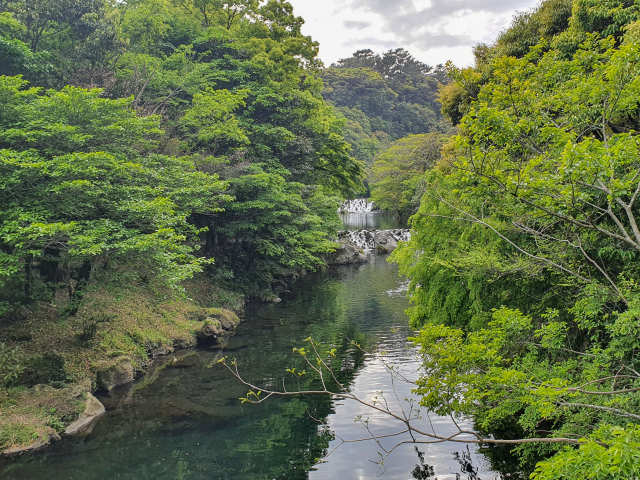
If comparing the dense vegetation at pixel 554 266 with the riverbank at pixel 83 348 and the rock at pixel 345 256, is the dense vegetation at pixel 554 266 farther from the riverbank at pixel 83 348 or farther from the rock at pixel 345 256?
the rock at pixel 345 256

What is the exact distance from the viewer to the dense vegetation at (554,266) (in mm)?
4668

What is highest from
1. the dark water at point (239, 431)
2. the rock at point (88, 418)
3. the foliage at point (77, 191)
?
the foliage at point (77, 191)

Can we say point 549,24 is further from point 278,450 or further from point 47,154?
point 47,154

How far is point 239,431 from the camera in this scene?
30.9ft

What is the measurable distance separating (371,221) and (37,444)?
51.0 meters

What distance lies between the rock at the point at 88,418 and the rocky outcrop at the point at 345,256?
2316 centimetres

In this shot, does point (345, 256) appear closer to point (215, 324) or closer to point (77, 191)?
point (215, 324)

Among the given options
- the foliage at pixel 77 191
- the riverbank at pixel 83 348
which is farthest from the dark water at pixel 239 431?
the foliage at pixel 77 191

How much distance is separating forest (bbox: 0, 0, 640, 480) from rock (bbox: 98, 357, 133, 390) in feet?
2.11

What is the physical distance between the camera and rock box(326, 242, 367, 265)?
33.2m

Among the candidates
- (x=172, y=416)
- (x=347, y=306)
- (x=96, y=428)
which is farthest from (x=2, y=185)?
(x=347, y=306)

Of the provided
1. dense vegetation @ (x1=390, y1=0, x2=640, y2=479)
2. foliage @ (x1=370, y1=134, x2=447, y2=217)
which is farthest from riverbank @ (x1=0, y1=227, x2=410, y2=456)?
foliage @ (x1=370, y1=134, x2=447, y2=217)

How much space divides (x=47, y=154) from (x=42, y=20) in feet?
34.9

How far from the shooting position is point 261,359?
1391cm
